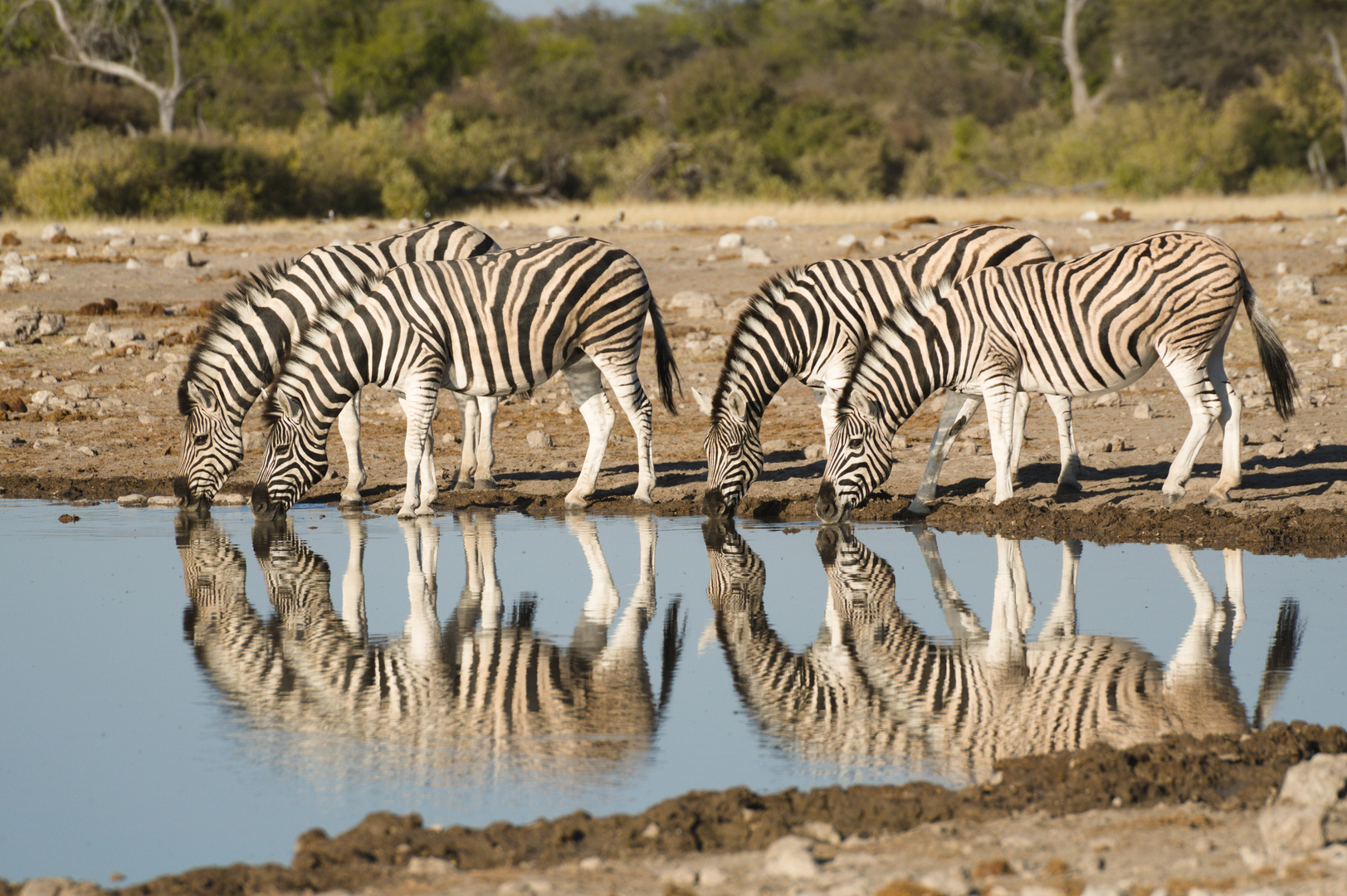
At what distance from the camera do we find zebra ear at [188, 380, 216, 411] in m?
11.4

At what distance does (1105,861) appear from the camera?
4.38 m

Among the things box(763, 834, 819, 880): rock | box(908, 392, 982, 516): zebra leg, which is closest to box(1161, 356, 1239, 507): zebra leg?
box(908, 392, 982, 516): zebra leg

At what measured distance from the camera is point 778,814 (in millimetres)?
4781

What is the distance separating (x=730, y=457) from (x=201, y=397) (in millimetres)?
4019

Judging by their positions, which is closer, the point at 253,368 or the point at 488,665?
the point at 488,665

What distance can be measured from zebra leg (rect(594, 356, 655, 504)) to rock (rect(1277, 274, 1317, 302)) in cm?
1070

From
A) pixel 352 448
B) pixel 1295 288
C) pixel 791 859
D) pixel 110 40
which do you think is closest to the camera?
pixel 791 859

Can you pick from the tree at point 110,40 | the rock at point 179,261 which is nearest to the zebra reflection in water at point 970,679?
the rock at point 179,261

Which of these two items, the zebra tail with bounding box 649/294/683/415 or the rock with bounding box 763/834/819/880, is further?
the zebra tail with bounding box 649/294/683/415

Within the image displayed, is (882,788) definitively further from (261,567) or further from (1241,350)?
(1241,350)

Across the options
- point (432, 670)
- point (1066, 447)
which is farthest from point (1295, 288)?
point (432, 670)

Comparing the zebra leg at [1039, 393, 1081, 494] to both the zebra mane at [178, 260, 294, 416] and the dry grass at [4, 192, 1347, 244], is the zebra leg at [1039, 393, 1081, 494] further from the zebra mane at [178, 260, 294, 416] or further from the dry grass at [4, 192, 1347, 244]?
the dry grass at [4, 192, 1347, 244]

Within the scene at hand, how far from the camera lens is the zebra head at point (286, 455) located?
10633 mm

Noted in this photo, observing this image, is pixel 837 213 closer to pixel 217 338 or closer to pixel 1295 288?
pixel 1295 288
